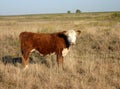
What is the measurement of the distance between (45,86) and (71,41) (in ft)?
7.85

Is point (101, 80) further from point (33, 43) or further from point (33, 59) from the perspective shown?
point (33, 59)

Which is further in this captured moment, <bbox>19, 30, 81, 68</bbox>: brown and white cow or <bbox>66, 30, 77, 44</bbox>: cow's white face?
<bbox>19, 30, 81, 68</bbox>: brown and white cow

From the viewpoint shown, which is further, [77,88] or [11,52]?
[11,52]

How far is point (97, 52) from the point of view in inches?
424

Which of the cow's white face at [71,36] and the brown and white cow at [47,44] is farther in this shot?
the brown and white cow at [47,44]

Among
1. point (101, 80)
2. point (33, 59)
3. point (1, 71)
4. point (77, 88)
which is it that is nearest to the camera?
point (77, 88)

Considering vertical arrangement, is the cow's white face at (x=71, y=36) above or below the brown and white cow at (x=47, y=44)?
above

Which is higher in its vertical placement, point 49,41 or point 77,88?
point 49,41

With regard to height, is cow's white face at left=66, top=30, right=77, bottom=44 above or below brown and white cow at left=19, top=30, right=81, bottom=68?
above

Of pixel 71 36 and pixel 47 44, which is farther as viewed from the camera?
pixel 47 44

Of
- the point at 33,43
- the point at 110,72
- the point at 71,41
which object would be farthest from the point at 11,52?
the point at 110,72

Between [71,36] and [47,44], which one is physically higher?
[71,36]

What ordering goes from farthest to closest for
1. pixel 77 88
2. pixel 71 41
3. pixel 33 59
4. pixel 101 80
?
pixel 33 59 → pixel 71 41 → pixel 101 80 → pixel 77 88

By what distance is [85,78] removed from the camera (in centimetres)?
624
